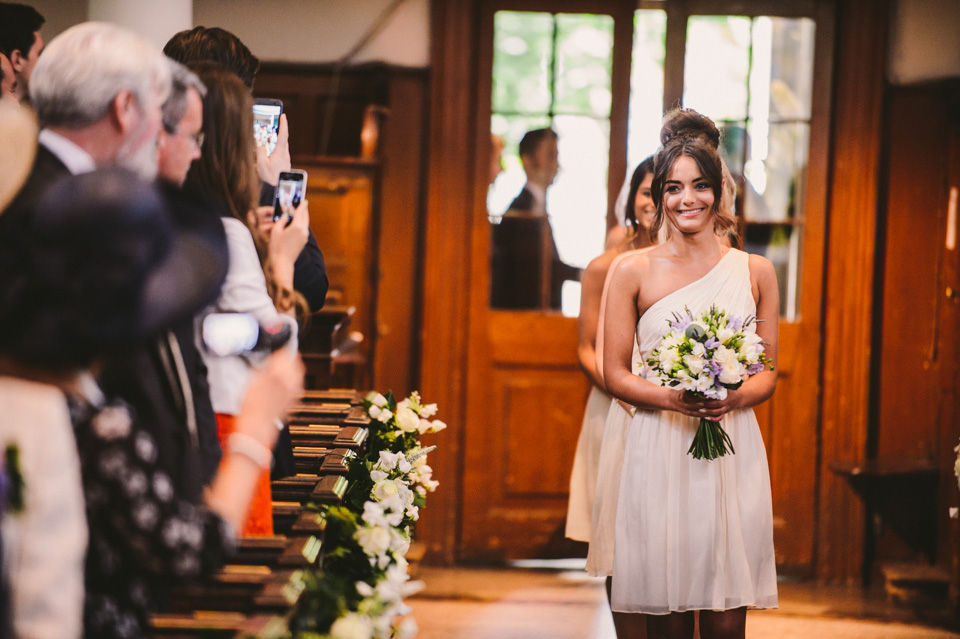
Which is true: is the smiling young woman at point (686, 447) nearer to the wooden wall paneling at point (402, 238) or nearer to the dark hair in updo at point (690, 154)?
the dark hair in updo at point (690, 154)

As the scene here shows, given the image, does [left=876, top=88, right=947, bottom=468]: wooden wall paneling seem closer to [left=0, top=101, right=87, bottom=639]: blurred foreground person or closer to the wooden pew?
the wooden pew

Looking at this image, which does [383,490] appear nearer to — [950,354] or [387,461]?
[387,461]

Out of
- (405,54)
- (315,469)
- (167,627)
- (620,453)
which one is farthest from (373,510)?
(405,54)

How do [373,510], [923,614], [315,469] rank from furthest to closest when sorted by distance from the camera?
[923,614], [315,469], [373,510]

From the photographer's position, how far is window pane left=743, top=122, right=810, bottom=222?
5383mm

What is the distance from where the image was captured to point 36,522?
4.17 feet

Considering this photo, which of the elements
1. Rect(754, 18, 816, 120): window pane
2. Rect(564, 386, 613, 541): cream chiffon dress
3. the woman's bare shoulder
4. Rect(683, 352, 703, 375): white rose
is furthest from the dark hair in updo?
Rect(754, 18, 816, 120): window pane

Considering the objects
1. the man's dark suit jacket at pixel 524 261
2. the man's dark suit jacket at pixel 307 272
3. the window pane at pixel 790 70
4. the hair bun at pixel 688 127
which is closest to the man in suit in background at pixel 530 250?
the man's dark suit jacket at pixel 524 261

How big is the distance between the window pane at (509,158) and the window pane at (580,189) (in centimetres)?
14

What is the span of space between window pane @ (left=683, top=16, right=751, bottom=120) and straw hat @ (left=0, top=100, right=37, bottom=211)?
4.42m

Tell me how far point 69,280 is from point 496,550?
14.6 feet

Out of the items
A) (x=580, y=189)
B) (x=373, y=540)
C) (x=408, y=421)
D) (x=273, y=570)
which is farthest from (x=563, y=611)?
(x=273, y=570)

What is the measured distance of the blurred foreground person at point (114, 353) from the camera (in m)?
1.23

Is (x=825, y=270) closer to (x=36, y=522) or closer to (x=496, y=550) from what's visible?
(x=496, y=550)
